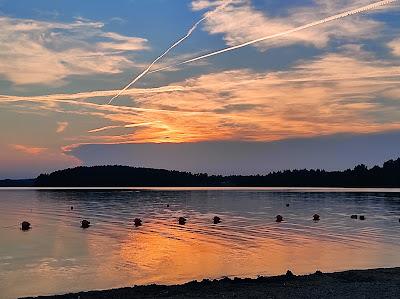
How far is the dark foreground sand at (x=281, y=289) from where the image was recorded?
18859 millimetres

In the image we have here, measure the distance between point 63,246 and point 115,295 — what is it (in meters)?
23.4

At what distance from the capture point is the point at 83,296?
20578 millimetres

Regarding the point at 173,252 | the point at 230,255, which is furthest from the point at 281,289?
the point at 173,252

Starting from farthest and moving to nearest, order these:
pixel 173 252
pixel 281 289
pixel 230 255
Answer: pixel 173 252, pixel 230 255, pixel 281 289

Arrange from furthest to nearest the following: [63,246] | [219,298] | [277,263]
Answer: [63,246]
[277,263]
[219,298]

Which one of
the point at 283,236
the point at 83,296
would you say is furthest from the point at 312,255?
the point at 83,296

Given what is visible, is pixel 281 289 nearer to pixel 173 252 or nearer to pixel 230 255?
pixel 230 255

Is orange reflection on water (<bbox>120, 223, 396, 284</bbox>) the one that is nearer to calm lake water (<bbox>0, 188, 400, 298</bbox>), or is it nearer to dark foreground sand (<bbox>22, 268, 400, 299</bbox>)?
calm lake water (<bbox>0, 188, 400, 298</bbox>)

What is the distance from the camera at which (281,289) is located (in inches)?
801

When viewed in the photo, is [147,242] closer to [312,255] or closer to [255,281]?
[312,255]

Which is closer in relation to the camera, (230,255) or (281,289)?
(281,289)

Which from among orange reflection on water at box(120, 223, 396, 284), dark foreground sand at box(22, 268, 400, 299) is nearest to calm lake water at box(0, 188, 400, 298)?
orange reflection on water at box(120, 223, 396, 284)

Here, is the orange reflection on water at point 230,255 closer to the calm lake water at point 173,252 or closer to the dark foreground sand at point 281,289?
the calm lake water at point 173,252

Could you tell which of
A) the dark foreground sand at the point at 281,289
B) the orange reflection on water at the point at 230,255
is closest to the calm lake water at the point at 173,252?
the orange reflection on water at the point at 230,255
